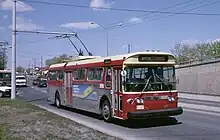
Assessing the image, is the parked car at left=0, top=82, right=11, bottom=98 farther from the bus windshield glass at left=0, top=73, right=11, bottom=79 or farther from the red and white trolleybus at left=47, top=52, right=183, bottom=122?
the red and white trolleybus at left=47, top=52, right=183, bottom=122

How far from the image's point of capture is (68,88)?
18.8 m

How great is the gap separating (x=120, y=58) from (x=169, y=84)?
1997 millimetres

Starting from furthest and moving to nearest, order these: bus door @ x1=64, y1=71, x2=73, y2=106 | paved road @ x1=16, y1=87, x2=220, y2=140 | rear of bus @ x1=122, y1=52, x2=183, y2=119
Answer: bus door @ x1=64, y1=71, x2=73, y2=106 < rear of bus @ x1=122, y1=52, x2=183, y2=119 < paved road @ x1=16, y1=87, x2=220, y2=140

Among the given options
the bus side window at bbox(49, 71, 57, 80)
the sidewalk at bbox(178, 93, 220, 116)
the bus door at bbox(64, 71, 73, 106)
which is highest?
the bus side window at bbox(49, 71, 57, 80)

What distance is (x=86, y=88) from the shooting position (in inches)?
639

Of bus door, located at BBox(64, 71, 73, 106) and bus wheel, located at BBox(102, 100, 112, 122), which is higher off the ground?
bus door, located at BBox(64, 71, 73, 106)

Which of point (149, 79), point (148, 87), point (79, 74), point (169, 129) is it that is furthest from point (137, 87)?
point (79, 74)

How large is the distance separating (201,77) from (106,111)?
29.2 metres

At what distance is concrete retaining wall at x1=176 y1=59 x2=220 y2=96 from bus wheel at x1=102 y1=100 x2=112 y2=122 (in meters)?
25.8

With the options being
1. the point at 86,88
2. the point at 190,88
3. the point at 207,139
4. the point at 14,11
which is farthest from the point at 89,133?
the point at 190,88

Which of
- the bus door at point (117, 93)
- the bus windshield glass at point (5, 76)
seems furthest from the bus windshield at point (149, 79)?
the bus windshield glass at point (5, 76)

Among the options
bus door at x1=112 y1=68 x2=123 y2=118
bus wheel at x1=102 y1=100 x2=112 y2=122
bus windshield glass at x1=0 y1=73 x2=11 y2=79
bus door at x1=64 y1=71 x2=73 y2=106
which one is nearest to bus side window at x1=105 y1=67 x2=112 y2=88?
bus door at x1=112 y1=68 x2=123 y2=118

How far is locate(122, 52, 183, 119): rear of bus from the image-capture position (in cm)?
1226

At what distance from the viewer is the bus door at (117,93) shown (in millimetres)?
12758
